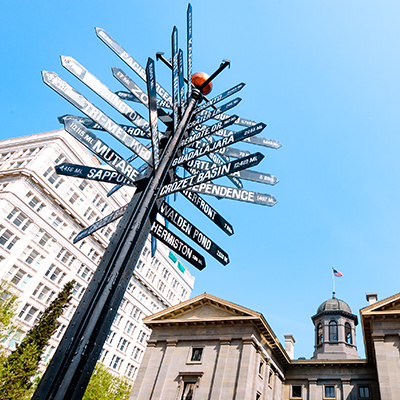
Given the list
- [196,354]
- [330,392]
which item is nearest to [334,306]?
[330,392]

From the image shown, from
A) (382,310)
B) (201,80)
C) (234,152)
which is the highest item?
(382,310)

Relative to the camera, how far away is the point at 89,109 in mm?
5363

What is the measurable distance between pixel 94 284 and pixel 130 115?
326cm

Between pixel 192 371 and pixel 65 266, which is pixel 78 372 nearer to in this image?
pixel 192 371

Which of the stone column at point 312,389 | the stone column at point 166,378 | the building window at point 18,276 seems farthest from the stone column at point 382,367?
the building window at point 18,276

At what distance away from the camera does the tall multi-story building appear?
164 feet

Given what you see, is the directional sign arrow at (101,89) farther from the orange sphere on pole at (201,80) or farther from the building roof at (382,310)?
the building roof at (382,310)

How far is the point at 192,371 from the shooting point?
29.9m

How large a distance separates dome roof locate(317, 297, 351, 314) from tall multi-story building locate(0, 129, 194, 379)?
3867 centimetres

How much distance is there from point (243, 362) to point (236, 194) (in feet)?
88.4

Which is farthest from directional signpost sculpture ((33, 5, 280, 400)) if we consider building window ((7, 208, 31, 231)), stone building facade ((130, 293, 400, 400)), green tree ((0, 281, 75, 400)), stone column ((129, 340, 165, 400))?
building window ((7, 208, 31, 231))

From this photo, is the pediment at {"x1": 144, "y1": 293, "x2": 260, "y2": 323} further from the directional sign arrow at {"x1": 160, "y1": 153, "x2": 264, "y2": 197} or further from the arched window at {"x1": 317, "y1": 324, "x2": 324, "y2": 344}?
the directional sign arrow at {"x1": 160, "y1": 153, "x2": 264, "y2": 197}

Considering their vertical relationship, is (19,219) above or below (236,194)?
above

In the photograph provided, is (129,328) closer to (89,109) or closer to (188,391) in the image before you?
(188,391)
